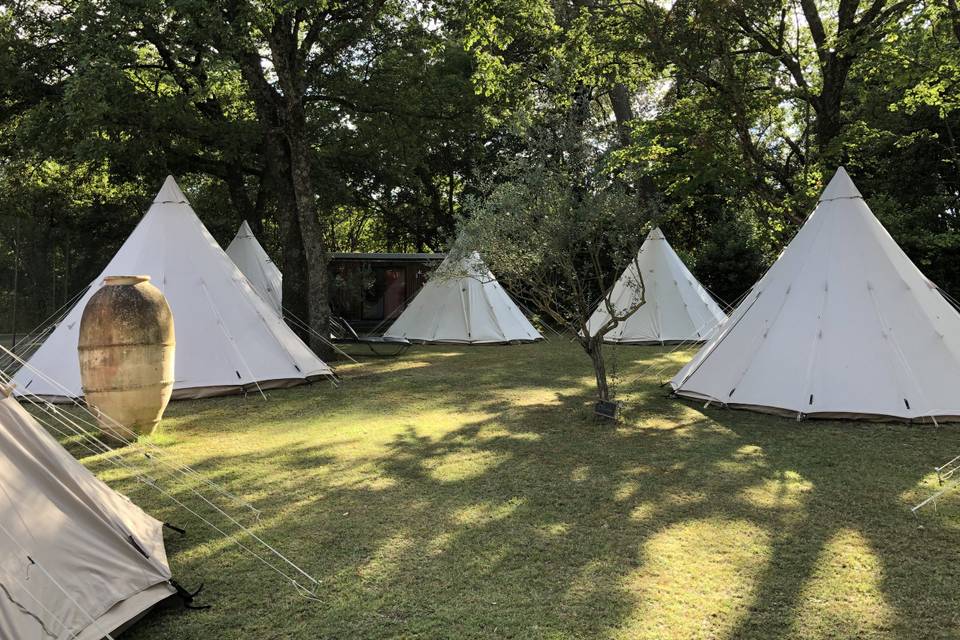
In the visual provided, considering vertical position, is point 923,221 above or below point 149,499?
above

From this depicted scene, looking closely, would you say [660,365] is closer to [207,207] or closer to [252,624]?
[252,624]

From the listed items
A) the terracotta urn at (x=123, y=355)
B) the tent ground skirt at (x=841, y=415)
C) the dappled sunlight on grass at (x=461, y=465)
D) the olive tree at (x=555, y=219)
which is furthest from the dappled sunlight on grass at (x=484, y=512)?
the tent ground skirt at (x=841, y=415)

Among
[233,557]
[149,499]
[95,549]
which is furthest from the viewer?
[149,499]

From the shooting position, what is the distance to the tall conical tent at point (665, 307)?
17.4 metres

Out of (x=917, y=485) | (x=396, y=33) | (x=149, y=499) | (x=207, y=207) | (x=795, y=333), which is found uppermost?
(x=396, y=33)

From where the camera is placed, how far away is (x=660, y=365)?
13242 millimetres

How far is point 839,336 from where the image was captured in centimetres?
812

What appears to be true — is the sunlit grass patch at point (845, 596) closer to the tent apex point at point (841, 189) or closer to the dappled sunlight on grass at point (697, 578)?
the dappled sunlight on grass at point (697, 578)

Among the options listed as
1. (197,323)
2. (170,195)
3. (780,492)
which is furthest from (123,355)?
(780,492)

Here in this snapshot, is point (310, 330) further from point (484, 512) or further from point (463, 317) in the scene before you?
point (484, 512)

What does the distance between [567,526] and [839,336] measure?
17.0 ft

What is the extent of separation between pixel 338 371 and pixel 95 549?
929 cm

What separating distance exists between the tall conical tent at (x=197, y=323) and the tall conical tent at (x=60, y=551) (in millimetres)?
6461

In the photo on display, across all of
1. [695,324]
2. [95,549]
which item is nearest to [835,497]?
[95,549]
